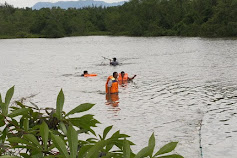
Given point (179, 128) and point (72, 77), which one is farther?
point (72, 77)

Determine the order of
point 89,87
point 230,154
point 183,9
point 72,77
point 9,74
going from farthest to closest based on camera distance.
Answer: point 183,9 → point 9,74 → point 72,77 → point 89,87 → point 230,154

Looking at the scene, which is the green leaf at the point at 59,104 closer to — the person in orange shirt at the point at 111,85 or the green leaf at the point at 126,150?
the green leaf at the point at 126,150

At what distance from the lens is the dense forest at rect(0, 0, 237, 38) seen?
246ft

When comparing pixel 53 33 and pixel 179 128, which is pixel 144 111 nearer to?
pixel 179 128

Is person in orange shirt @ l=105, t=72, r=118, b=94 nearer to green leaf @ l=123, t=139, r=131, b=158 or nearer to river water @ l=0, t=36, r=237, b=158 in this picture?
river water @ l=0, t=36, r=237, b=158

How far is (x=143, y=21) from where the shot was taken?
101 metres

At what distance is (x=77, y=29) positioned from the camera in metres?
120

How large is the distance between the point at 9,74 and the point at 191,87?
688 inches

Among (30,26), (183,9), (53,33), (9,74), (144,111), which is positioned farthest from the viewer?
(30,26)

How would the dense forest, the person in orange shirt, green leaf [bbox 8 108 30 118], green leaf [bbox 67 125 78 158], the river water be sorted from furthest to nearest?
the dense forest, the person in orange shirt, the river water, green leaf [bbox 8 108 30 118], green leaf [bbox 67 125 78 158]

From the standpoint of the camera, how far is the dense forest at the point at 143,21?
7500 centimetres

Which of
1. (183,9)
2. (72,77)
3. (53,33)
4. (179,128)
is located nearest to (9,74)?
(72,77)

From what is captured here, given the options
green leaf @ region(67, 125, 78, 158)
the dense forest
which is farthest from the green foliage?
the dense forest

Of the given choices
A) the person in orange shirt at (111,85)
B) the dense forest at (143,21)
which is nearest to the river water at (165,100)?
the person in orange shirt at (111,85)
